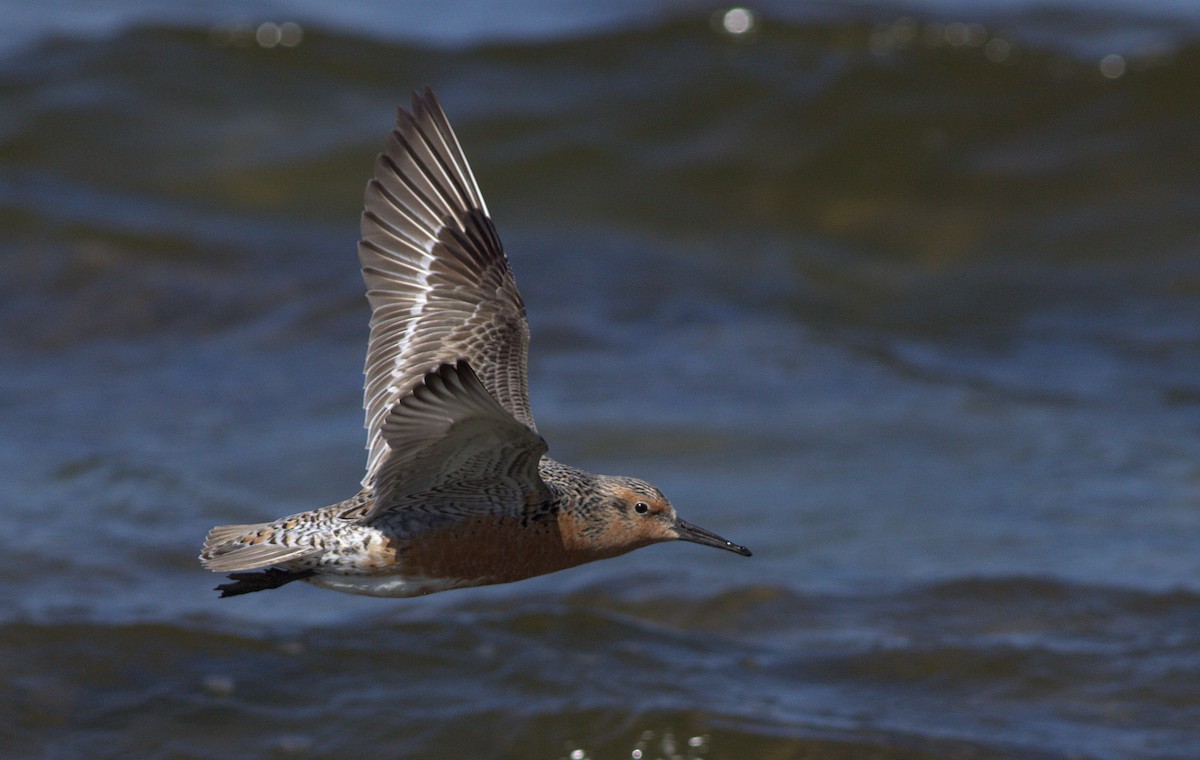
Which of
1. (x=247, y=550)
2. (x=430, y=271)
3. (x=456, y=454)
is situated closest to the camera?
(x=456, y=454)

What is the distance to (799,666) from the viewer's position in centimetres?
780

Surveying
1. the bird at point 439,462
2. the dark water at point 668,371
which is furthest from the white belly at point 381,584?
the dark water at point 668,371

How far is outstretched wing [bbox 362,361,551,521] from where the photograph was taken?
4820 mm

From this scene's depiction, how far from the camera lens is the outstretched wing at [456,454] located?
482cm

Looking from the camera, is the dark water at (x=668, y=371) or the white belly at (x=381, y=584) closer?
the white belly at (x=381, y=584)

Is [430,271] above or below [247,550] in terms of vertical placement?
above

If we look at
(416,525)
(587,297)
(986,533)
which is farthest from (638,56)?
(416,525)

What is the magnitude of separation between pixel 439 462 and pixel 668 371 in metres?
6.06

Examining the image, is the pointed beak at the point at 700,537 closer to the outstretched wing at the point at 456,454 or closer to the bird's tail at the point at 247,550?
the outstretched wing at the point at 456,454

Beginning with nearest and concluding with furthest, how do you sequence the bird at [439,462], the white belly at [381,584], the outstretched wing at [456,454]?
1. the outstretched wing at [456,454]
2. the bird at [439,462]
3. the white belly at [381,584]

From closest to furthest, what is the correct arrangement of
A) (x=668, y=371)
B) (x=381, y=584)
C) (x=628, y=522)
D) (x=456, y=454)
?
1. (x=456, y=454)
2. (x=381, y=584)
3. (x=628, y=522)
4. (x=668, y=371)

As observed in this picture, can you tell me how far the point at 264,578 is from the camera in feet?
18.8

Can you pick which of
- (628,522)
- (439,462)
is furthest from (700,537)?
(439,462)

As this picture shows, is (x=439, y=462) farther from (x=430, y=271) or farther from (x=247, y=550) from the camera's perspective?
(x=430, y=271)
